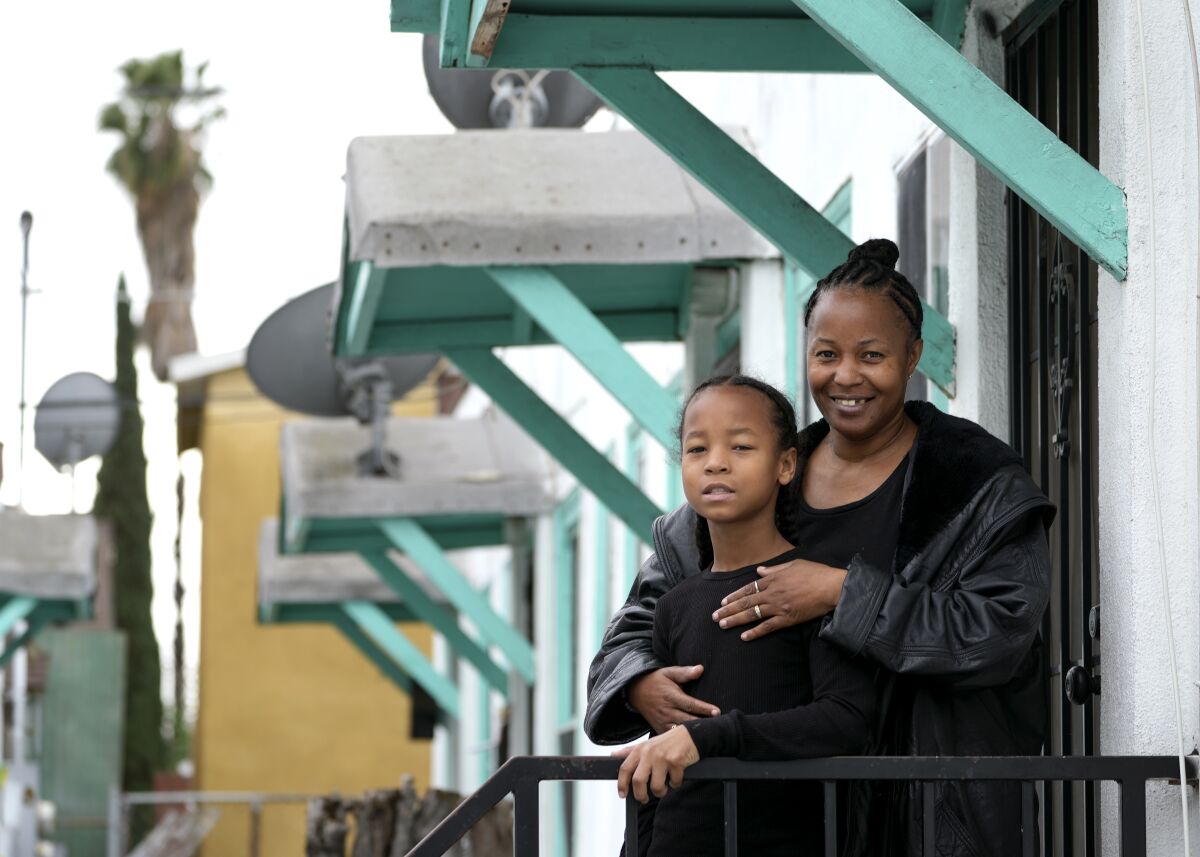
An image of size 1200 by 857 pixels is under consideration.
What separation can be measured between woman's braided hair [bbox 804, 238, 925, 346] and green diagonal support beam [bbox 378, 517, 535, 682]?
858 centimetres

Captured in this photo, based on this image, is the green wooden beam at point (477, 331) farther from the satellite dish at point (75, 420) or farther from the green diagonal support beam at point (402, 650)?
the satellite dish at point (75, 420)

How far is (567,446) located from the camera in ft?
27.5

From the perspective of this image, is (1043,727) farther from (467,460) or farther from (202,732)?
(202,732)

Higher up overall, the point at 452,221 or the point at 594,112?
the point at 594,112

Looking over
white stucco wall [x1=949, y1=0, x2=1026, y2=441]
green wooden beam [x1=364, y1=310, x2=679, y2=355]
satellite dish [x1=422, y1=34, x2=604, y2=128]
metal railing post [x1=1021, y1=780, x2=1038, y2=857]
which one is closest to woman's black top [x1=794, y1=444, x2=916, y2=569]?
metal railing post [x1=1021, y1=780, x2=1038, y2=857]

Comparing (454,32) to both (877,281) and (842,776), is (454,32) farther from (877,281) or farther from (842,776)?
(842,776)

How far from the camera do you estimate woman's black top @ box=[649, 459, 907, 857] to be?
3326mm

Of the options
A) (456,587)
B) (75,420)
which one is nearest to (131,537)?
(75,420)

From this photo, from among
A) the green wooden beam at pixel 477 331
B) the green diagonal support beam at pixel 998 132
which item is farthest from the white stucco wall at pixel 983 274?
the green wooden beam at pixel 477 331

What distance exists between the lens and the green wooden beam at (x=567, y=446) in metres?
8.27

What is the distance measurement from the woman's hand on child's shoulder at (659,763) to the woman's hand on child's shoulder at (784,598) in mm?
240

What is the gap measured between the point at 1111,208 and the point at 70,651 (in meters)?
31.5

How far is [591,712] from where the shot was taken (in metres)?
3.64

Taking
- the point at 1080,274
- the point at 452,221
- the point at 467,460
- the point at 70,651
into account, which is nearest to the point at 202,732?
the point at 70,651
